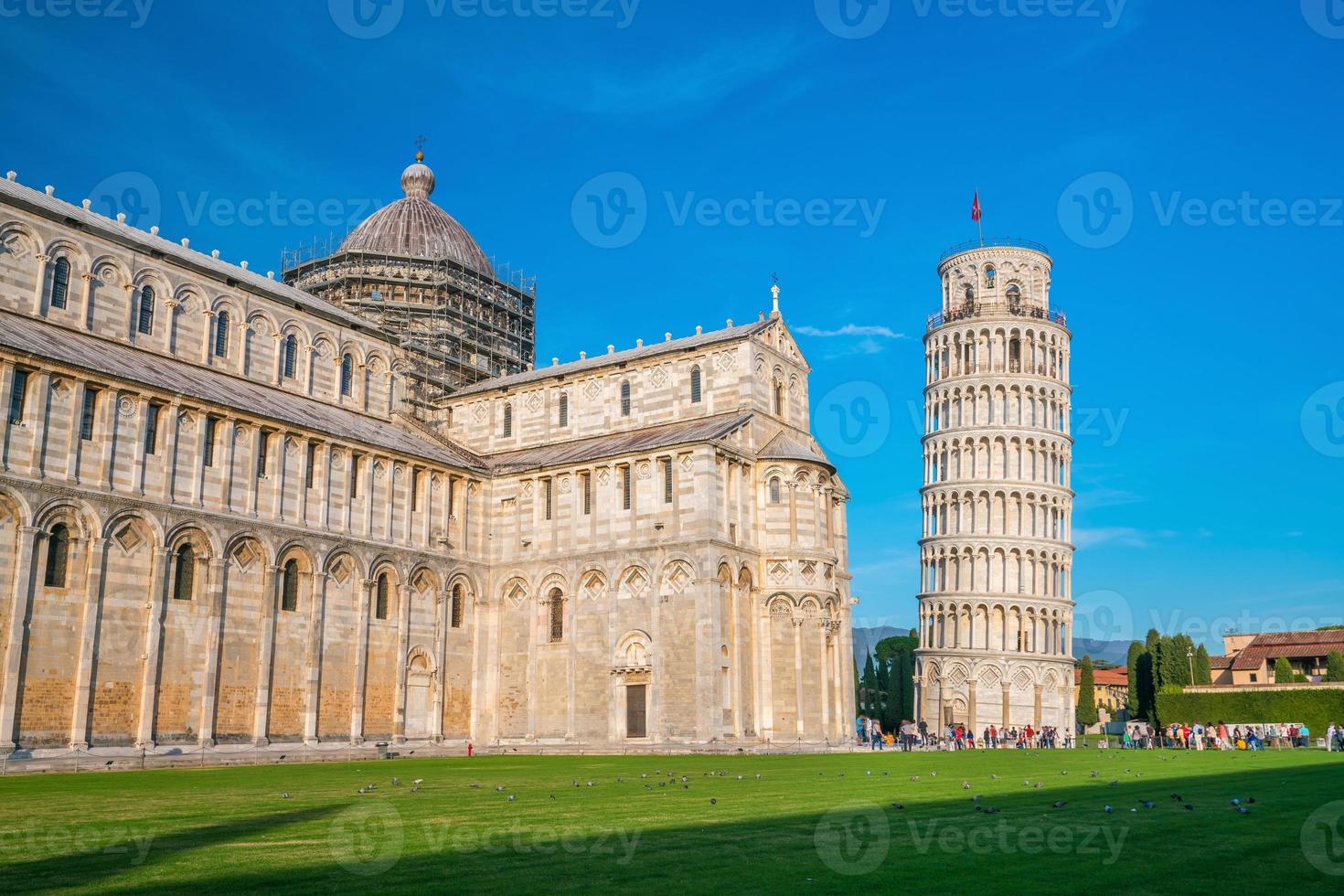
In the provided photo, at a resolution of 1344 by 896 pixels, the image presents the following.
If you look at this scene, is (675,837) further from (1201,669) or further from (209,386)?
(1201,669)

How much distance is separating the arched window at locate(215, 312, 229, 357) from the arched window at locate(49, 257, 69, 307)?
6735mm

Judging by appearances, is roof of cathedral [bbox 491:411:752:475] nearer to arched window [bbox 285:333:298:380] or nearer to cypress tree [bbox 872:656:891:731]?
arched window [bbox 285:333:298:380]

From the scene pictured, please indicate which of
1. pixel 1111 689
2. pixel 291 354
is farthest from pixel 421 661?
pixel 1111 689

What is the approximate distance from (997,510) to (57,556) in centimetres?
6523

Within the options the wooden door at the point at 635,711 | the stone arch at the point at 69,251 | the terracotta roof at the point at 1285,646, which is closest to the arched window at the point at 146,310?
the stone arch at the point at 69,251

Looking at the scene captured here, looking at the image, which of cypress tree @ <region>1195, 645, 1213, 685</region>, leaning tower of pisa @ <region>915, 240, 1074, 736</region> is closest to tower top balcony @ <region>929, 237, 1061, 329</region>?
leaning tower of pisa @ <region>915, 240, 1074, 736</region>

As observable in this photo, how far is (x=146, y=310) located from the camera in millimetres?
46750

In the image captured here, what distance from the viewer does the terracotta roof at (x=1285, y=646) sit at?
89688mm

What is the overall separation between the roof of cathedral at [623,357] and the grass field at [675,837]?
31.8m

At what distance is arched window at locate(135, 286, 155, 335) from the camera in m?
46.5

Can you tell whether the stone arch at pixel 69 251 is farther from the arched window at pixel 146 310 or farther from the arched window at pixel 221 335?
the arched window at pixel 221 335

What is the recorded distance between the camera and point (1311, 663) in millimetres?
91500

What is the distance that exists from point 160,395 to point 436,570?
14948 millimetres

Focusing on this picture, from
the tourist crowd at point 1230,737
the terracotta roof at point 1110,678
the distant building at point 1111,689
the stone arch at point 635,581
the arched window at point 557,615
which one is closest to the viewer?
the stone arch at point 635,581
